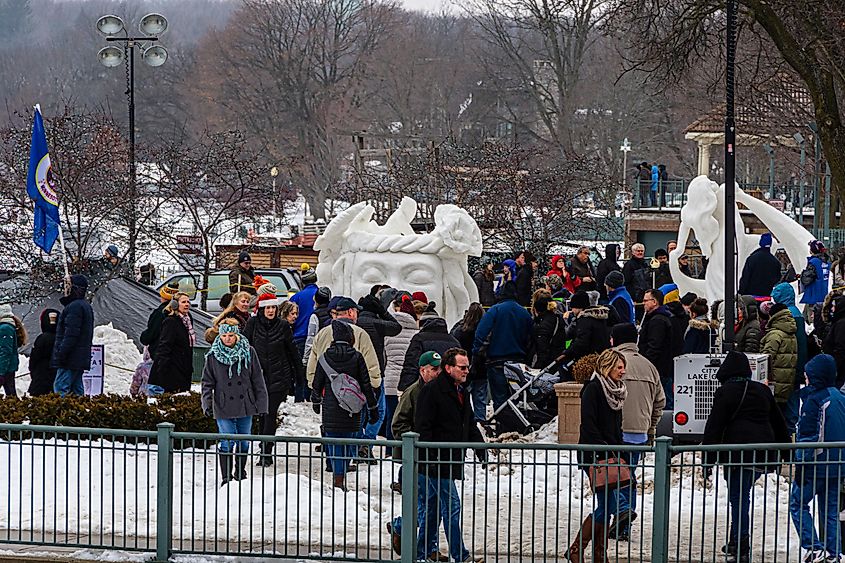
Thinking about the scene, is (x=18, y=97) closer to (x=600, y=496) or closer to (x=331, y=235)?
(x=331, y=235)

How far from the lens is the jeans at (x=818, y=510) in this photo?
9.86m

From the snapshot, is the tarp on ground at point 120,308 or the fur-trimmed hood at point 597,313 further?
the tarp on ground at point 120,308

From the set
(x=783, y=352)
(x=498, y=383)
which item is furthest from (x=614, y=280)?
(x=783, y=352)

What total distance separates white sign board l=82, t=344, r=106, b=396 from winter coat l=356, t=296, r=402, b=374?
128 inches

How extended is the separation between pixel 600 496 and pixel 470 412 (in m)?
1.14

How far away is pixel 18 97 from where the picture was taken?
109625mm

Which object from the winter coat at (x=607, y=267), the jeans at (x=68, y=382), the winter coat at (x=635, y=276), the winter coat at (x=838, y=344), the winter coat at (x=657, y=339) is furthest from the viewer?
the winter coat at (x=607, y=267)

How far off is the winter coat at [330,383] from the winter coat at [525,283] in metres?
9.04

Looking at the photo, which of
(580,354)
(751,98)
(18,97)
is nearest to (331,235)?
(580,354)

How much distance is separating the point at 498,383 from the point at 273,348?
260 centimetres

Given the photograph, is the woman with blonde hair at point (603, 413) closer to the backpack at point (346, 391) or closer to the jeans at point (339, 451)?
the jeans at point (339, 451)

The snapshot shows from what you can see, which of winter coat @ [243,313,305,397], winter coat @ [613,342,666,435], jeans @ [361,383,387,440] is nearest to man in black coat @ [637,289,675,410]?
jeans @ [361,383,387,440]

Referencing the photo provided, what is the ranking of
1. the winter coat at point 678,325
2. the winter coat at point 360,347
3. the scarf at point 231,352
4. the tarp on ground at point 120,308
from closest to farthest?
the scarf at point 231,352 → the winter coat at point 360,347 → the winter coat at point 678,325 → the tarp on ground at point 120,308

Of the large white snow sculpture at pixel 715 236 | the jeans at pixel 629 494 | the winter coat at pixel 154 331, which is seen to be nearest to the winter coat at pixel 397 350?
the winter coat at pixel 154 331
